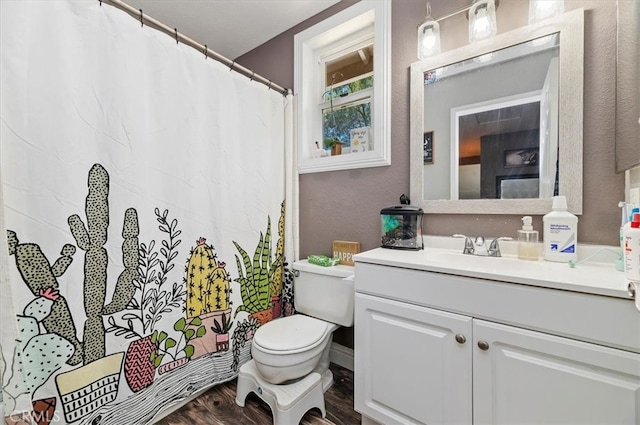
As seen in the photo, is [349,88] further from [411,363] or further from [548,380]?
[548,380]

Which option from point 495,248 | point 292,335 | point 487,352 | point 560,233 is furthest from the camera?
point 292,335

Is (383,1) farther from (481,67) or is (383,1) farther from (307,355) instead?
(307,355)

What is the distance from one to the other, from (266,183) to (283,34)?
121cm

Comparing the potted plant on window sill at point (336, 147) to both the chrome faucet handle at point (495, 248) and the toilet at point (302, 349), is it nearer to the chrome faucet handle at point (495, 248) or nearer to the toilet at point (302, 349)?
the toilet at point (302, 349)

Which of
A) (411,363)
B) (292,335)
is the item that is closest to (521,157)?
(411,363)

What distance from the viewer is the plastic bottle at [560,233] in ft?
3.34

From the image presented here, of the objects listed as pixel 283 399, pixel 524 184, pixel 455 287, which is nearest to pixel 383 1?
pixel 524 184

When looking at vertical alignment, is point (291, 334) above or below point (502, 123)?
below

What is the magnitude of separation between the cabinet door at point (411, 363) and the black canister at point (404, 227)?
0.38m

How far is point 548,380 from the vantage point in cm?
79

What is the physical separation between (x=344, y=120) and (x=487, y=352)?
5.12ft

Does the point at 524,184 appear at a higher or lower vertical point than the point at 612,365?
higher

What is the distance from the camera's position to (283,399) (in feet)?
4.00

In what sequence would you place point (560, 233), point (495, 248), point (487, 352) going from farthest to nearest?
point (495, 248) < point (560, 233) < point (487, 352)
